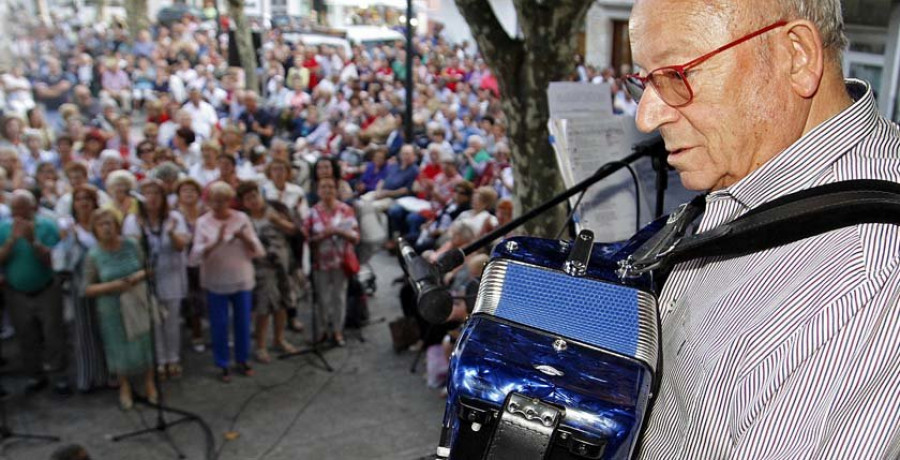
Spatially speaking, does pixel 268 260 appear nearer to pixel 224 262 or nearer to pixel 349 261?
pixel 224 262

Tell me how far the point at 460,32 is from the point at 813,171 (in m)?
26.3

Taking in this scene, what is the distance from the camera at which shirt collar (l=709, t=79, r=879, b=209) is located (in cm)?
123

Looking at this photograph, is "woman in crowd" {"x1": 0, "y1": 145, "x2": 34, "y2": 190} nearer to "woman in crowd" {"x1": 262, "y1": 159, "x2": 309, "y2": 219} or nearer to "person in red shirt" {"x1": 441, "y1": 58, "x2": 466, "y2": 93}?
"woman in crowd" {"x1": 262, "y1": 159, "x2": 309, "y2": 219}

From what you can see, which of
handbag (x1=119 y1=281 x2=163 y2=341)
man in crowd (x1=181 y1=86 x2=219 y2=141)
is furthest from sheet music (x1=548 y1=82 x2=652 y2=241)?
man in crowd (x1=181 y1=86 x2=219 y2=141)

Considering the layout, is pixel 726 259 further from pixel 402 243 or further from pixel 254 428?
pixel 254 428

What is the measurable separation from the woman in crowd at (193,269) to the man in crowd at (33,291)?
3.42ft

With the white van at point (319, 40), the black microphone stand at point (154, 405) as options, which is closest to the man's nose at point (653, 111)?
the black microphone stand at point (154, 405)

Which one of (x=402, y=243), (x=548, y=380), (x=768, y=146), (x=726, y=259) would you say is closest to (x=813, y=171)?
(x=768, y=146)

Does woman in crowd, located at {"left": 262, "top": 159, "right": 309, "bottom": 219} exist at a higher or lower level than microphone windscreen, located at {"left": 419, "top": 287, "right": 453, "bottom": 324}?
lower

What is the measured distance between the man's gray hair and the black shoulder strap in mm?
287

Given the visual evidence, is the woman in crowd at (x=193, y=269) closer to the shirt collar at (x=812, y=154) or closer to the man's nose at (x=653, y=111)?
the man's nose at (x=653, y=111)

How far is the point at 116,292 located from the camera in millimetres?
5883

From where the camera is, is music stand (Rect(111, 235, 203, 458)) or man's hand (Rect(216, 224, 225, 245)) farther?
man's hand (Rect(216, 224, 225, 245))

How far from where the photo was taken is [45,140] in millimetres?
9992
